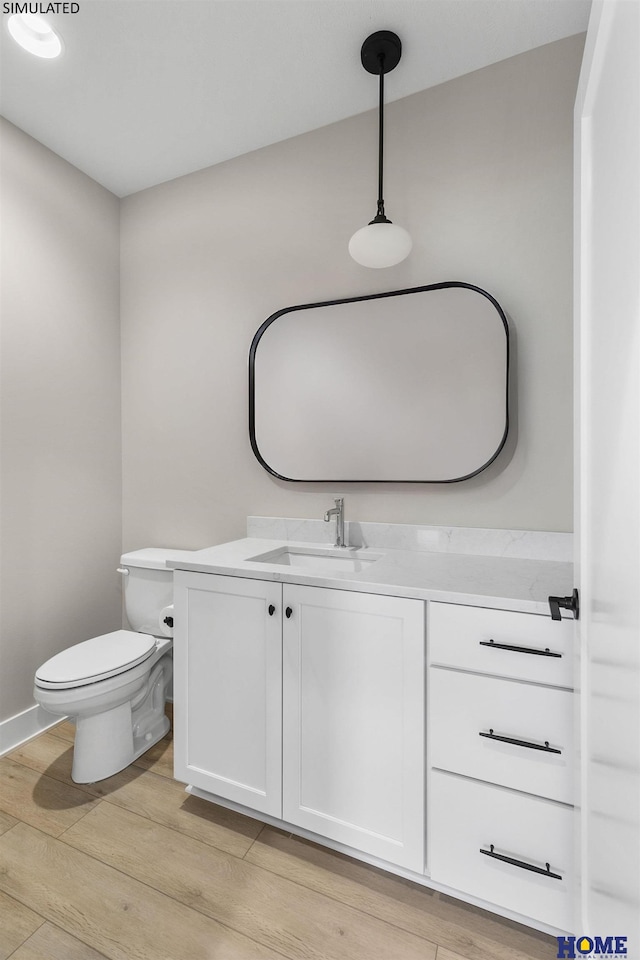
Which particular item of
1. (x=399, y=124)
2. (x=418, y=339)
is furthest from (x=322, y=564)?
(x=399, y=124)

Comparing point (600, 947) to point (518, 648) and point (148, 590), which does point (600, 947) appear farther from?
point (148, 590)

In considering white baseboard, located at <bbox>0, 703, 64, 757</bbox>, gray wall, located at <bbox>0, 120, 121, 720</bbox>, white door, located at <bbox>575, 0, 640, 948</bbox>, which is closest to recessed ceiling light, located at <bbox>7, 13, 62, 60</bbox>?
gray wall, located at <bbox>0, 120, 121, 720</bbox>

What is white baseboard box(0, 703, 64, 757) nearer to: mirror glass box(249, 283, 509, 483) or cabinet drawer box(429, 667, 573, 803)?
mirror glass box(249, 283, 509, 483)

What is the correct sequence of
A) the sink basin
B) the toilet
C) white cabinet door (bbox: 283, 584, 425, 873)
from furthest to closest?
the sink basin < the toilet < white cabinet door (bbox: 283, 584, 425, 873)

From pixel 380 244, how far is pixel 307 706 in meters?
1.48

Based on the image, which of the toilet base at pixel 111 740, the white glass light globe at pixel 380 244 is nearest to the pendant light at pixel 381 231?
the white glass light globe at pixel 380 244

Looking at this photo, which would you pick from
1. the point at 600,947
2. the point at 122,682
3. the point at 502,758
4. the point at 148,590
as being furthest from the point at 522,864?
the point at 148,590

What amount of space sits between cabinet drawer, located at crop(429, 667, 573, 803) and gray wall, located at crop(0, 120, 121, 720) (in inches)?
69.2

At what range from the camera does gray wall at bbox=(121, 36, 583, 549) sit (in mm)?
1631

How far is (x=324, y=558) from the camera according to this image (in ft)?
6.23

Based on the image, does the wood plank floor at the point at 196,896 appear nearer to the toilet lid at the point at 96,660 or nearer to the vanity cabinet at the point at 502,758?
the vanity cabinet at the point at 502,758

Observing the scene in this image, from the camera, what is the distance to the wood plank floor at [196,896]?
46.1 inches

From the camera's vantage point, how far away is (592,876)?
854 millimetres

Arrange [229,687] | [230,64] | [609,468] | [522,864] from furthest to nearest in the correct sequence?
[230,64] < [229,687] < [522,864] < [609,468]
